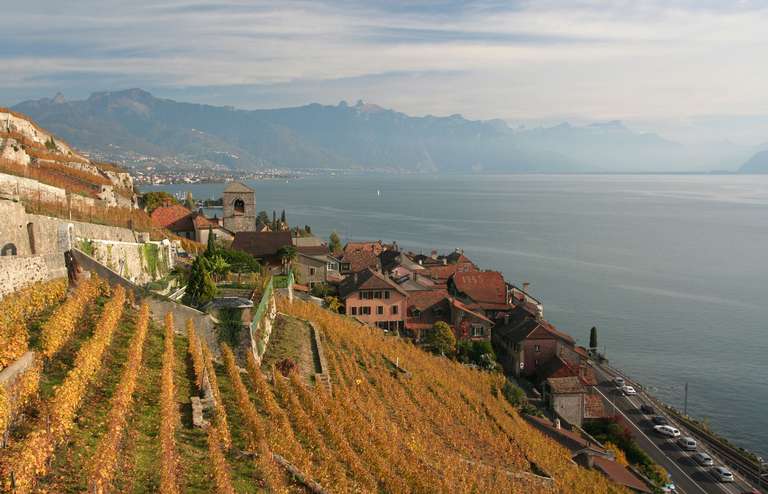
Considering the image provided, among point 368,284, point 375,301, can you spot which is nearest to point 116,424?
point 368,284

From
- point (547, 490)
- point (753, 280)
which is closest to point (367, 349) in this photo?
point (547, 490)

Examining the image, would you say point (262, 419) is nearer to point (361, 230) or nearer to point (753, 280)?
point (753, 280)

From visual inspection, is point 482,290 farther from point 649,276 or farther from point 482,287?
point 649,276

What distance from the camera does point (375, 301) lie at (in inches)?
1633

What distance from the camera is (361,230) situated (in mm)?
121812

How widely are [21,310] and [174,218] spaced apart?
42.7 m

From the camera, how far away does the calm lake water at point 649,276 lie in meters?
44.1

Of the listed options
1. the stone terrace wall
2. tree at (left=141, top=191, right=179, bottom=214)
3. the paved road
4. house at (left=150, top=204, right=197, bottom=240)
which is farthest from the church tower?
the stone terrace wall

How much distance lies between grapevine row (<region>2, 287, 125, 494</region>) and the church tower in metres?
46.9

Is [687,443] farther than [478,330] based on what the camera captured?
No

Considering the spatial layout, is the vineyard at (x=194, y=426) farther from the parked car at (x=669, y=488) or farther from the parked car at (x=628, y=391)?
the parked car at (x=628, y=391)

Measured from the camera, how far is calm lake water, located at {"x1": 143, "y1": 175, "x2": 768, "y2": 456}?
4406cm

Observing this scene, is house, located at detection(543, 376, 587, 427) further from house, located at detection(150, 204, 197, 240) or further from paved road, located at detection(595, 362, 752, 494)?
house, located at detection(150, 204, 197, 240)

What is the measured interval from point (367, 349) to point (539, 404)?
13597mm
